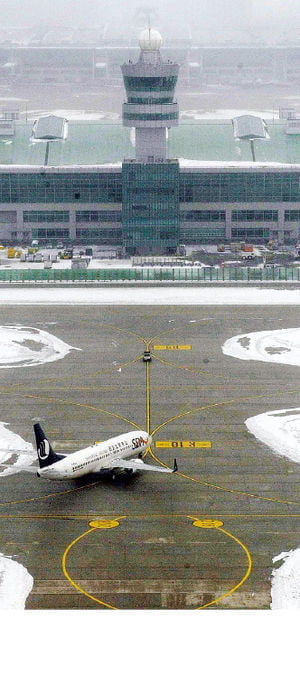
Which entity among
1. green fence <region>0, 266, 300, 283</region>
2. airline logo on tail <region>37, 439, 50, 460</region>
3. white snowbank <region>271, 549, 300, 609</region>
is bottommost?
white snowbank <region>271, 549, 300, 609</region>

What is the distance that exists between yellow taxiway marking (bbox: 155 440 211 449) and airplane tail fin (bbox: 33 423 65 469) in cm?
1467

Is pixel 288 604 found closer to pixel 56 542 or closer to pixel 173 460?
pixel 56 542

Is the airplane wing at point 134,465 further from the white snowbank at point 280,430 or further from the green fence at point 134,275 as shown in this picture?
the green fence at point 134,275

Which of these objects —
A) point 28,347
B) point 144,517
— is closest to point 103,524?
point 144,517

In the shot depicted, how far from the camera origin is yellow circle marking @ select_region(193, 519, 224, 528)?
282 ft

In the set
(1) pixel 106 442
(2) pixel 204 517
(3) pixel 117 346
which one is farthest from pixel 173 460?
(3) pixel 117 346

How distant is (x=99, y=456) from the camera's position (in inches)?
3770

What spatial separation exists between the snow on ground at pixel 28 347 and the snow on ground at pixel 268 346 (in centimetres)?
1945

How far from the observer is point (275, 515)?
3465 inches

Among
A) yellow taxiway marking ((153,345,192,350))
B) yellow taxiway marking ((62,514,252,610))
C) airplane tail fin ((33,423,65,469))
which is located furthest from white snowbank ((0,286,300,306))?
yellow taxiway marking ((62,514,252,610))

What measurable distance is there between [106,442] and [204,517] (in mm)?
13503

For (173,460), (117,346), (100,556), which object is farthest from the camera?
(117,346)

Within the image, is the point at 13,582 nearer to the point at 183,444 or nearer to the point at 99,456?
the point at 99,456

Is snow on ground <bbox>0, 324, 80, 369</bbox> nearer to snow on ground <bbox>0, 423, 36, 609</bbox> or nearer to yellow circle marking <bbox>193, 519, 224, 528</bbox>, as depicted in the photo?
snow on ground <bbox>0, 423, 36, 609</bbox>
